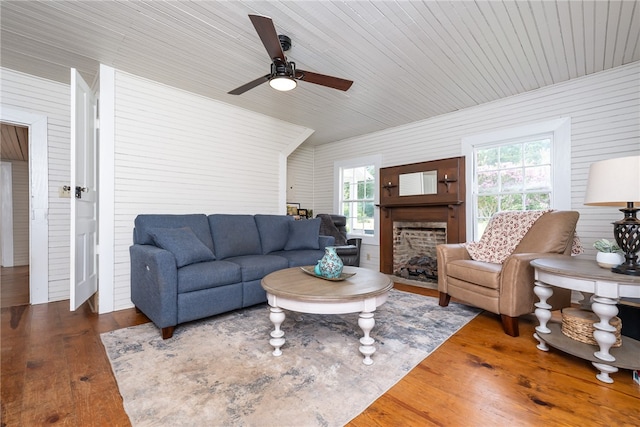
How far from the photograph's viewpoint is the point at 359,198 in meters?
5.39

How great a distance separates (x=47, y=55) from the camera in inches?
107

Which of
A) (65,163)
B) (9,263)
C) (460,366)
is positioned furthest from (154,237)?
(9,263)

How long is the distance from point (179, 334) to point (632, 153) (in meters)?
4.65

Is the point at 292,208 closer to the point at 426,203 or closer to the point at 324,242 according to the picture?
the point at 324,242

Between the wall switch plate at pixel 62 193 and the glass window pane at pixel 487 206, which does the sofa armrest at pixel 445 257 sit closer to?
the glass window pane at pixel 487 206

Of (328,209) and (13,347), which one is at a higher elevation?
(328,209)

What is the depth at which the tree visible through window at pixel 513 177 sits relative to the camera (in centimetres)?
343

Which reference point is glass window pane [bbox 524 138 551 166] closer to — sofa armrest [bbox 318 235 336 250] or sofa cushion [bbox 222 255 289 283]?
sofa armrest [bbox 318 235 336 250]

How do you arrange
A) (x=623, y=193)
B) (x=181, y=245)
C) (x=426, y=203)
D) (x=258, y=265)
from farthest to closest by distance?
(x=426, y=203), (x=258, y=265), (x=181, y=245), (x=623, y=193)

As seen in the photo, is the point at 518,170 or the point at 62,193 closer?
the point at 62,193

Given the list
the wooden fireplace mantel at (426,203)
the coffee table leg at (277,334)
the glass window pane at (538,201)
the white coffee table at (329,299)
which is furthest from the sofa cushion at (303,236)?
the glass window pane at (538,201)

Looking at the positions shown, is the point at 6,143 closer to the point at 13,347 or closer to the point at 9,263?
the point at 9,263

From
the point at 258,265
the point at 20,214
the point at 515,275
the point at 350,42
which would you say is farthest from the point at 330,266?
the point at 20,214

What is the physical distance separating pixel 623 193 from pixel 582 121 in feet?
6.23
